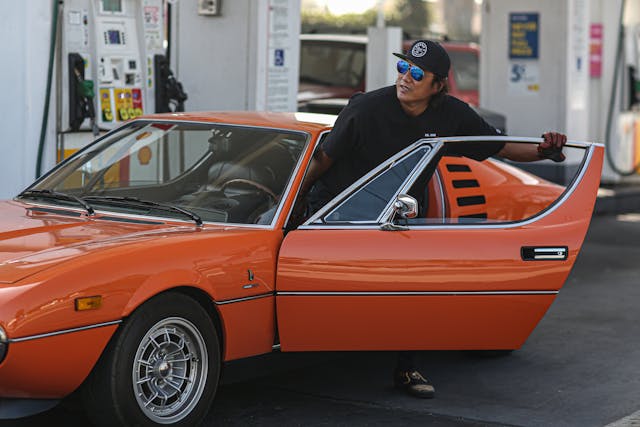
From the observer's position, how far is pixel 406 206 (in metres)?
5.29

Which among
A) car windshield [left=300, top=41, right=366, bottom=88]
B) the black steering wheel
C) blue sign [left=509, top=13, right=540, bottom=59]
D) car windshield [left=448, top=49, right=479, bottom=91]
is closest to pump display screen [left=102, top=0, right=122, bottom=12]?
→ the black steering wheel

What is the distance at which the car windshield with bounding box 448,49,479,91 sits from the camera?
17.1m

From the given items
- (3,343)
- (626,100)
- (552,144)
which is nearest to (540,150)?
(552,144)

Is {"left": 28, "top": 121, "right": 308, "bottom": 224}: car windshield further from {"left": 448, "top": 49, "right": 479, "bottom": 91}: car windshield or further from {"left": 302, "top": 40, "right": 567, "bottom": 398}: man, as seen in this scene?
{"left": 448, "top": 49, "right": 479, "bottom": 91}: car windshield

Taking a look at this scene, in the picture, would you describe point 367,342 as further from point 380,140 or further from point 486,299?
point 380,140

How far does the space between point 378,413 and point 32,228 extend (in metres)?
1.78

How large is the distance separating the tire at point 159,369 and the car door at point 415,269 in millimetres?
437

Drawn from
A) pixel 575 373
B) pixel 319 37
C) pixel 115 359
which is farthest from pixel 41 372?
pixel 319 37

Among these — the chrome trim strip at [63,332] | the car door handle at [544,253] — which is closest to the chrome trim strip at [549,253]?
the car door handle at [544,253]

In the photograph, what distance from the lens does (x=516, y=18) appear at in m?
14.9

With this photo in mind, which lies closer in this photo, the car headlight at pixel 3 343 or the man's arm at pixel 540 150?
the car headlight at pixel 3 343

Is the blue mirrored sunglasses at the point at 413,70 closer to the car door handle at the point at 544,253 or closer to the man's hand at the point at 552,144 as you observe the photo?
the man's hand at the point at 552,144

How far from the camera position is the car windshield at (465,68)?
17.1m

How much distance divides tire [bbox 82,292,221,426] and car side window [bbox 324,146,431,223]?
2.87 feet
